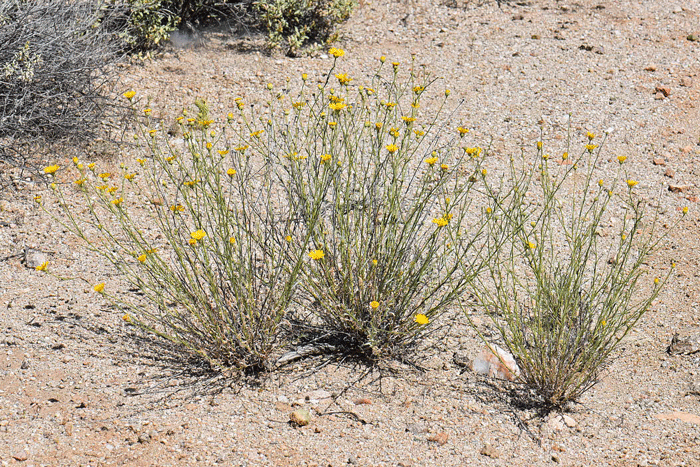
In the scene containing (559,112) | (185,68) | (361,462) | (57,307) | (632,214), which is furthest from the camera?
(185,68)

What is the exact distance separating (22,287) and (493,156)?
3105mm

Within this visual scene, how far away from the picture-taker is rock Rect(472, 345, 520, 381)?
10.4ft

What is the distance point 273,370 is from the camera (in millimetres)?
3117

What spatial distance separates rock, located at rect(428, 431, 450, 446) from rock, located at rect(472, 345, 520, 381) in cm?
45

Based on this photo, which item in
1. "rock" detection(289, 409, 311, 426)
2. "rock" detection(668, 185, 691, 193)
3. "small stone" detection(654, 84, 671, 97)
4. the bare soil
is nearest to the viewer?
the bare soil

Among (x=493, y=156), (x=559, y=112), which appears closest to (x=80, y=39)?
(x=493, y=156)

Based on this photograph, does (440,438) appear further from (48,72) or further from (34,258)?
(48,72)

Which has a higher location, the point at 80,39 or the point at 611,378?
the point at 80,39

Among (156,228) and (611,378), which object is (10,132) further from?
(611,378)

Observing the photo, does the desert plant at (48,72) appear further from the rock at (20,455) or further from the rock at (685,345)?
the rock at (685,345)

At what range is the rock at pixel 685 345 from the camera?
→ 10.8 ft

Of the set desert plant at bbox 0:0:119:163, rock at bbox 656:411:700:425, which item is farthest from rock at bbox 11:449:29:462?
rock at bbox 656:411:700:425

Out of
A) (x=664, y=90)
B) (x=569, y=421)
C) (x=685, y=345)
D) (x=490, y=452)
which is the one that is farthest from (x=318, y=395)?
(x=664, y=90)

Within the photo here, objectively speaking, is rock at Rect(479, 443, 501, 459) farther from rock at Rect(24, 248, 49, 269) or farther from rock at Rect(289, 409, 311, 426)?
rock at Rect(24, 248, 49, 269)
